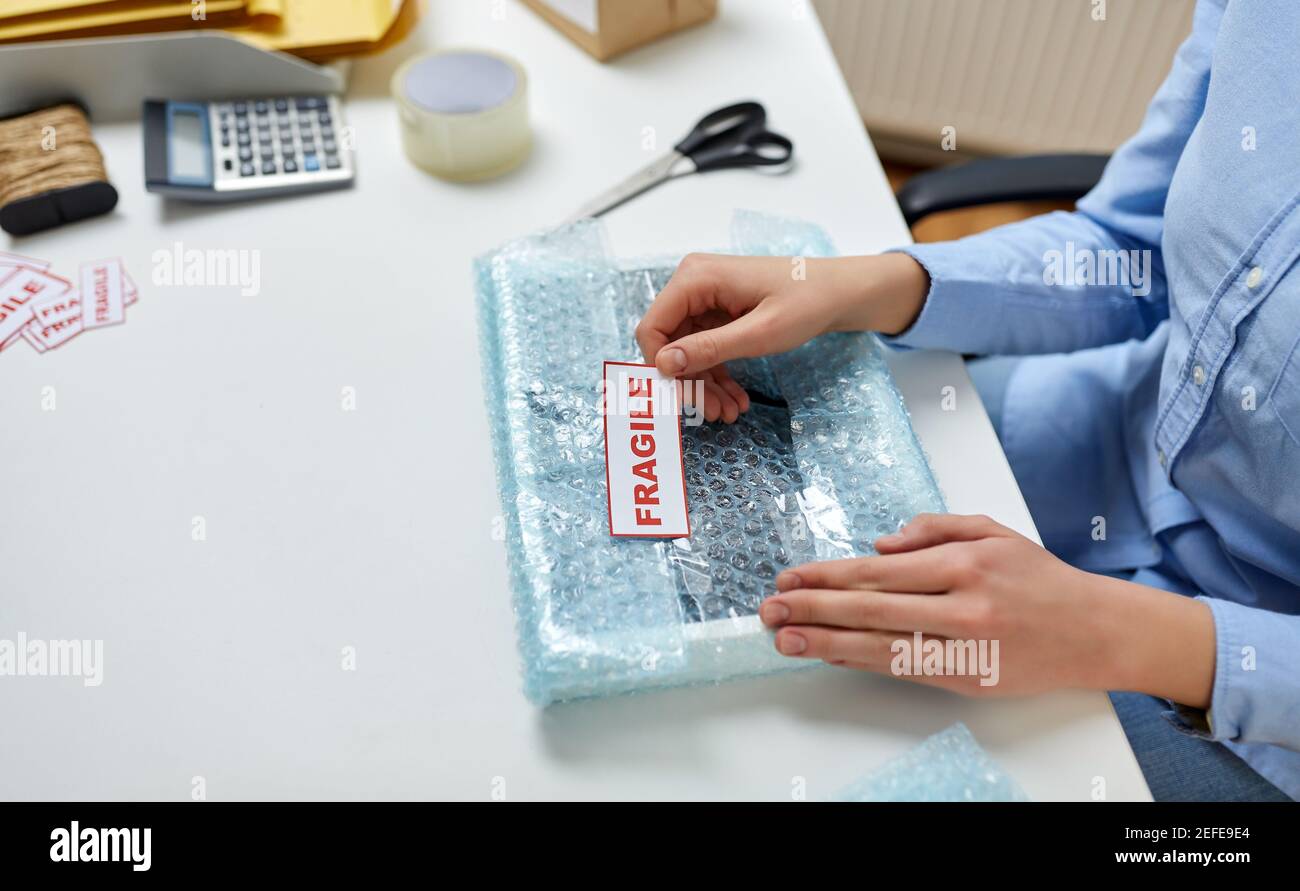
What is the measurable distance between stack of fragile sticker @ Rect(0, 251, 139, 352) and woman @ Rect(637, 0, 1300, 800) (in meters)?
0.40

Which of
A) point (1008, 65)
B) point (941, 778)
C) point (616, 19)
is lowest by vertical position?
point (941, 778)

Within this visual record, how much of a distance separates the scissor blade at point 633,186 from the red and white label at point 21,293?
1.28ft

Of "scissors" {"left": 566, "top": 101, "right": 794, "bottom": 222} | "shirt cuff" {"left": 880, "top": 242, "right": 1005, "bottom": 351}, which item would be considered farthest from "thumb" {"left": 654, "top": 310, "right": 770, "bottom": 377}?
"scissors" {"left": 566, "top": 101, "right": 794, "bottom": 222}

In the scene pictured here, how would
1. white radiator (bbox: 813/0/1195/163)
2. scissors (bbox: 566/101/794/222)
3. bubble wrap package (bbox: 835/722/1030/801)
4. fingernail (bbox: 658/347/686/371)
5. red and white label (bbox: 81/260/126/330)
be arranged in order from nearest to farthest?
bubble wrap package (bbox: 835/722/1030/801), fingernail (bbox: 658/347/686/371), red and white label (bbox: 81/260/126/330), scissors (bbox: 566/101/794/222), white radiator (bbox: 813/0/1195/163)

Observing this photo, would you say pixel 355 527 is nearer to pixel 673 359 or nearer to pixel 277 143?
pixel 673 359

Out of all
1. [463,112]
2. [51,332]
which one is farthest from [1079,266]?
[51,332]

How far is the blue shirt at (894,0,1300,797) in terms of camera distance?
609 millimetres

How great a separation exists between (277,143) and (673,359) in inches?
17.0

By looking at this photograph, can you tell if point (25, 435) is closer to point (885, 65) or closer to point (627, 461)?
point (627, 461)

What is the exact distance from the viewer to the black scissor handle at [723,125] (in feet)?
2.88

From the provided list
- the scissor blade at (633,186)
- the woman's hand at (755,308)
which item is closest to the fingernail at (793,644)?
the woman's hand at (755,308)

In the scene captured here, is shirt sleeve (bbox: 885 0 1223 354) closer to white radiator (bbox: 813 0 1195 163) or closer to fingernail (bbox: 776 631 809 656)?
fingernail (bbox: 776 631 809 656)

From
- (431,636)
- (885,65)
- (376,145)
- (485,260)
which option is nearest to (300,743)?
(431,636)

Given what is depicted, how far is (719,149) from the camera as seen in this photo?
879 mm
